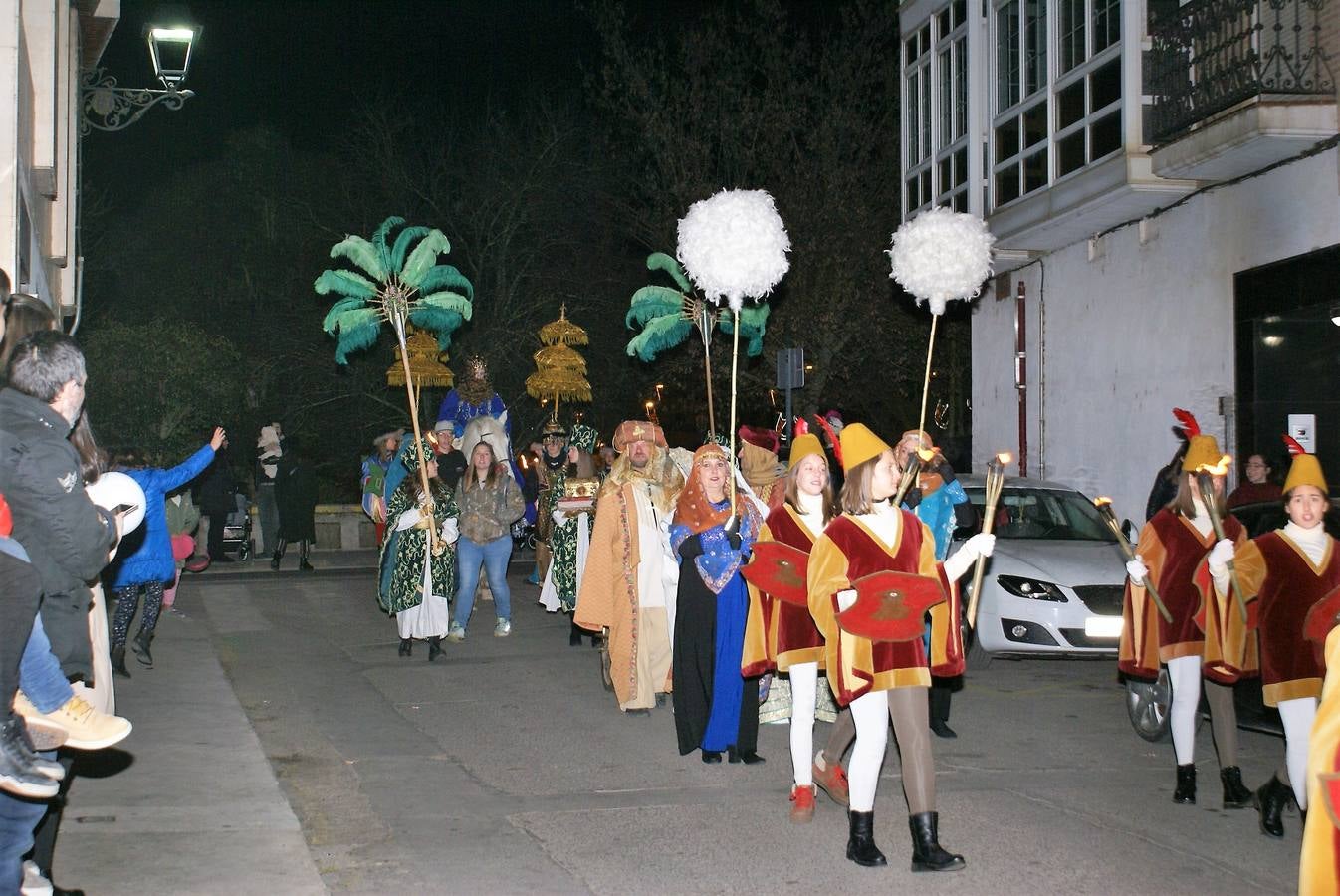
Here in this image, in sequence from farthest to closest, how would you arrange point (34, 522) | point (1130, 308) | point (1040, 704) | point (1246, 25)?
point (1130, 308) → point (1246, 25) → point (1040, 704) → point (34, 522)

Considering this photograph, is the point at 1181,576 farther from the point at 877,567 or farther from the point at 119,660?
the point at 119,660

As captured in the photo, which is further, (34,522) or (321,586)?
(321,586)

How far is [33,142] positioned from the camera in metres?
12.7

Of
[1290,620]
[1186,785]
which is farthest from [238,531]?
[1290,620]

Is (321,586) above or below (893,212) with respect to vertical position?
below

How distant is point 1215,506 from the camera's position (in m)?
6.92

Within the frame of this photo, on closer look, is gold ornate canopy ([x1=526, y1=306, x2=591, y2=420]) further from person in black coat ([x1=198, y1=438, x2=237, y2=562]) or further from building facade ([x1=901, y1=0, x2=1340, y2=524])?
building facade ([x1=901, y1=0, x2=1340, y2=524])

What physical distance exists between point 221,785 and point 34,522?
2949mm

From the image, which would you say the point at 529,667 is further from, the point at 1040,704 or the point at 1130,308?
the point at 1130,308

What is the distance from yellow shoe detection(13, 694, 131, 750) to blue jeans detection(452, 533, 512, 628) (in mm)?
7707

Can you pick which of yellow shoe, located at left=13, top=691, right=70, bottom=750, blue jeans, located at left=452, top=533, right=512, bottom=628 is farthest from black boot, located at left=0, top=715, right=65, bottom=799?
blue jeans, located at left=452, top=533, right=512, bottom=628

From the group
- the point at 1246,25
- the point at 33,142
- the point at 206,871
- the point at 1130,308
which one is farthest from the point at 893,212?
the point at 206,871

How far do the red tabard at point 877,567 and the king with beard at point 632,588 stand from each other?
3524 millimetres

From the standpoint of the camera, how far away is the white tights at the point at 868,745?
5.99 metres
